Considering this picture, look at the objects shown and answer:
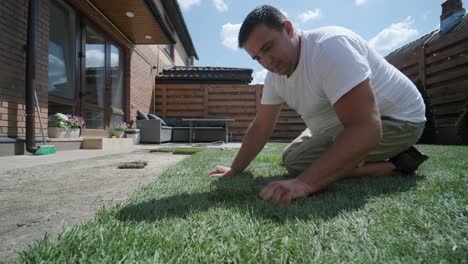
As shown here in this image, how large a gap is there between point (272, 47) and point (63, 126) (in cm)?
420

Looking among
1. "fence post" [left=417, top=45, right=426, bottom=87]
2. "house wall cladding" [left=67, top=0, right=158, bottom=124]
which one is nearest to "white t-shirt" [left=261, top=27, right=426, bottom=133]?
"house wall cladding" [left=67, top=0, right=158, bottom=124]

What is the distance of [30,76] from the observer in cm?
376

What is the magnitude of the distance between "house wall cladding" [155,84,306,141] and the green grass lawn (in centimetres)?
968

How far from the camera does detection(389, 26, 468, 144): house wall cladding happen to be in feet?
21.9

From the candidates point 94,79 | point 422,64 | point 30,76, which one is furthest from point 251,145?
point 422,64

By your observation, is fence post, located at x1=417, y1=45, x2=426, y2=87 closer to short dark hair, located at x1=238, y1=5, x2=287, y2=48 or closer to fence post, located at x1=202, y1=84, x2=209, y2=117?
fence post, located at x1=202, y1=84, x2=209, y2=117

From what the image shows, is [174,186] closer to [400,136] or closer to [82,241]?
[82,241]

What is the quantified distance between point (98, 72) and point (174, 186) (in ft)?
18.1

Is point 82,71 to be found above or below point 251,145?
above

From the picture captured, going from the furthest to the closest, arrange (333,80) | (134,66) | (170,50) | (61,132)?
(170,50) → (134,66) → (61,132) → (333,80)

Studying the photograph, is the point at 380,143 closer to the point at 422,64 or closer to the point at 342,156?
the point at 342,156

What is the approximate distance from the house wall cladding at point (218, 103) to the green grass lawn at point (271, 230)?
968 cm

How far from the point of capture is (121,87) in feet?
25.3

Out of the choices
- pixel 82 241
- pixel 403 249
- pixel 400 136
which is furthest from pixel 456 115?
pixel 82 241
